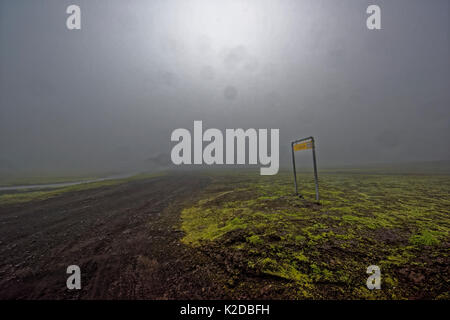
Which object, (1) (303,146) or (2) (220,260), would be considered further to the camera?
(1) (303,146)

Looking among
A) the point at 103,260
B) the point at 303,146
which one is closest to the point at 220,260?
the point at 103,260

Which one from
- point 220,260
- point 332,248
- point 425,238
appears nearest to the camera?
point 220,260

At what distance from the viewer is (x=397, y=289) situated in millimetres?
2869

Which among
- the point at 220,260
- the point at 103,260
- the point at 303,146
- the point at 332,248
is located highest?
the point at 303,146

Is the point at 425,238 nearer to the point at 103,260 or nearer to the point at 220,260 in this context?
the point at 220,260

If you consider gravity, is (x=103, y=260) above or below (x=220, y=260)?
below

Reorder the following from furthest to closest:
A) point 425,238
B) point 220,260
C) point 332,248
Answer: point 425,238 → point 332,248 → point 220,260

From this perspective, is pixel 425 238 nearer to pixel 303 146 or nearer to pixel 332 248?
pixel 332 248

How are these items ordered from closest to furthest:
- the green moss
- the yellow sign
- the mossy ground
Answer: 1. the mossy ground
2. the green moss
3. the yellow sign

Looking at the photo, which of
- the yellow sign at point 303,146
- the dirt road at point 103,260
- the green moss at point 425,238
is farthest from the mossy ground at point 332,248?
the yellow sign at point 303,146

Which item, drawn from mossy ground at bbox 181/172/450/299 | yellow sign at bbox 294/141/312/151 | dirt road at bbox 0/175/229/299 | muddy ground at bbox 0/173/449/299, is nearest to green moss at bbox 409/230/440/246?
mossy ground at bbox 181/172/450/299

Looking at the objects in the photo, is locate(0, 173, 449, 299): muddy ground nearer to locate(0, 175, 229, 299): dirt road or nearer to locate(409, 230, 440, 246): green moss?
locate(0, 175, 229, 299): dirt road

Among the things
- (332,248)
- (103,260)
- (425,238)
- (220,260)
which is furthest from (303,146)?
(103,260)

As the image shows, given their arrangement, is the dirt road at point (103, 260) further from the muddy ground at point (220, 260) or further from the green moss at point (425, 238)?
the green moss at point (425, 238)
